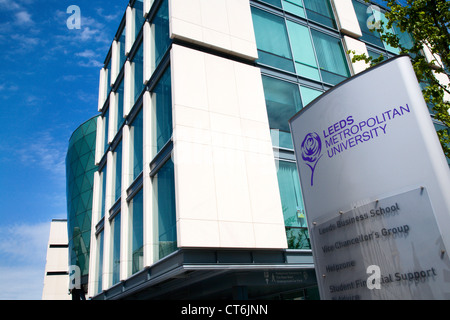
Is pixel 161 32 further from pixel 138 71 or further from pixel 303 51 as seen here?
pixel 303 51

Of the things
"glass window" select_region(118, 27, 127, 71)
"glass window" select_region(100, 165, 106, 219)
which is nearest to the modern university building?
"glass window" select_region(100, 165, 106, 219)

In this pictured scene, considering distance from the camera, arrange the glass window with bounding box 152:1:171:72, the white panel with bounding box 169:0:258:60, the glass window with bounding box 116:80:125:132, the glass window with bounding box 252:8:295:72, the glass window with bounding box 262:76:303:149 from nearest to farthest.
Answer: the white panel with bounding box 169:0:258:60
the glass window with bounding box 262:76:303:149
the glass window with bounding box 152:1:171:72
the glass window with bounding box 252:8:295:72
the glass window with bounding box 116:80:125:132

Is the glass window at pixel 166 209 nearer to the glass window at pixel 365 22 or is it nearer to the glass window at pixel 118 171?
the glass window at pixel 118 171

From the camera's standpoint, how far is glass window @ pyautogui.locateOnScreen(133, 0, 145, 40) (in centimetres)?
2084

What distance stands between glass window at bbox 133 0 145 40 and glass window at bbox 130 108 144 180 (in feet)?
18.9

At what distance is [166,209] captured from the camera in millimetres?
13500

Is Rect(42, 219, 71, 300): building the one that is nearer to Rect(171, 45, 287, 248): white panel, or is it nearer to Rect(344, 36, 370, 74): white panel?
Rect(171, 45, 287, 248): white panel

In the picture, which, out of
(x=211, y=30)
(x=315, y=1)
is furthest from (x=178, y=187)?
(x=315, y=1)

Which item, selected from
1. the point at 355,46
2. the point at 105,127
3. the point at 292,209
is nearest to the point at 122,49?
the point at 105,127

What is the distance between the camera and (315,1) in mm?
20391

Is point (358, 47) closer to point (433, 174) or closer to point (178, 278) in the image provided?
point (178, 278)

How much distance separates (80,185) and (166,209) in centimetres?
2867

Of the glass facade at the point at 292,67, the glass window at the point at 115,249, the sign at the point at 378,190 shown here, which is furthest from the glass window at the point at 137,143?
the sign at the point at 378,190

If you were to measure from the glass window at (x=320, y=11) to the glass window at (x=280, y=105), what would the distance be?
17.8ft
